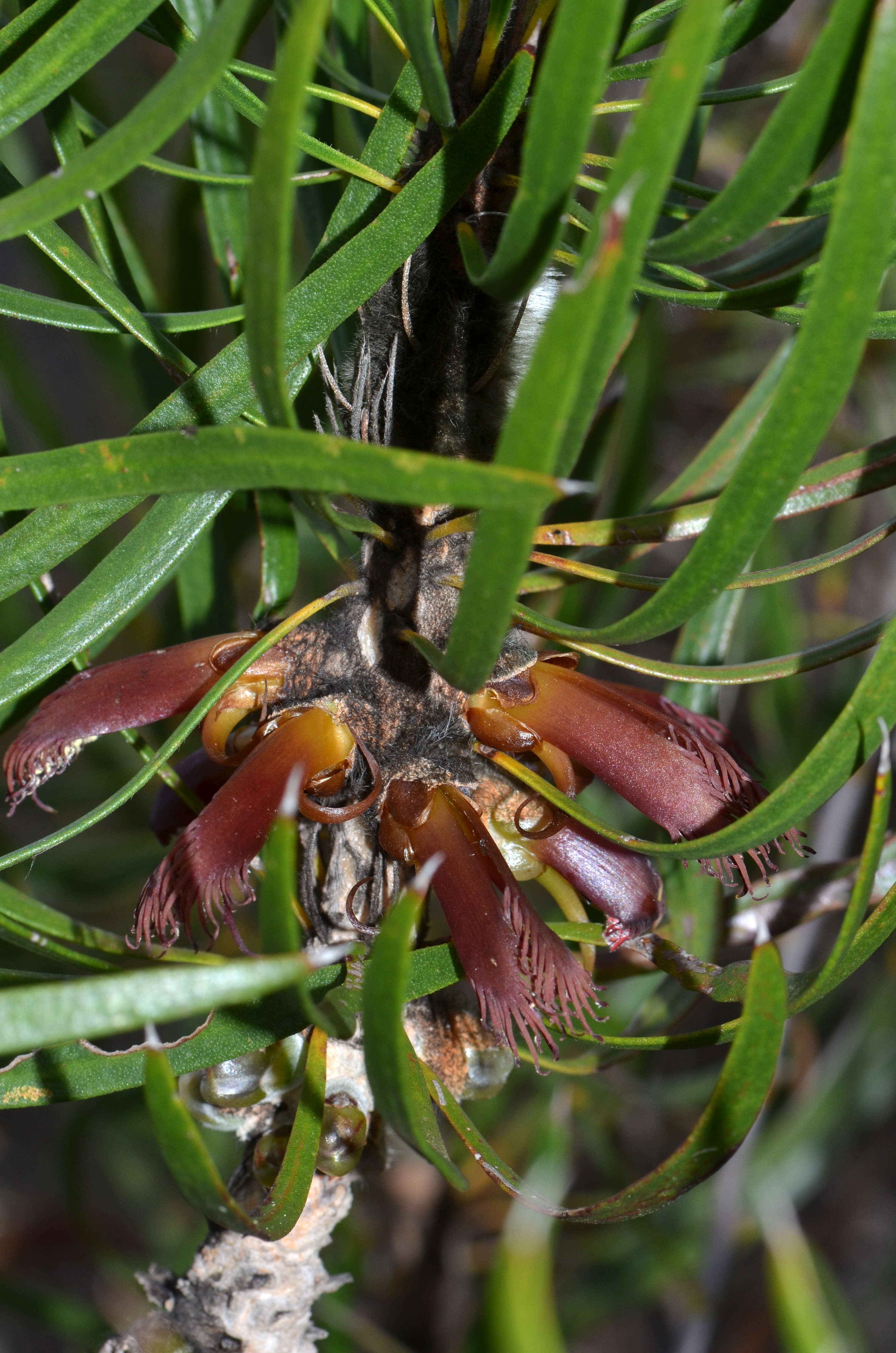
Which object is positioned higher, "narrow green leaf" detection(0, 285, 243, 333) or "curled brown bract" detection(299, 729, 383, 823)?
"narrow green leaf" detection(0, 285, 243, 333)

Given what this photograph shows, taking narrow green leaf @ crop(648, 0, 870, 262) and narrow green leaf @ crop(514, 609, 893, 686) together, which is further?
narrow green leaf @ crop(514, 609, 893, 686)

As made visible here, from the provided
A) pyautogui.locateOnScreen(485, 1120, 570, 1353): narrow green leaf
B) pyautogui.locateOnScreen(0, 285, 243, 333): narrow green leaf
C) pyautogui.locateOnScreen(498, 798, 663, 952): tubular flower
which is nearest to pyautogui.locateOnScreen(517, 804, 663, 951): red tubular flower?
pyautogui.locateOnScreen(498, 798, 663, 952): tubular flower

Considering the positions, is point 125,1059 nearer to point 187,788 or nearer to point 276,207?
point 187,788

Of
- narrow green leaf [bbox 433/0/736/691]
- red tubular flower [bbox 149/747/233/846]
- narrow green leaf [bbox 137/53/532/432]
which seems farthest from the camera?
red tubular flower [bbox 149/747/233/846]

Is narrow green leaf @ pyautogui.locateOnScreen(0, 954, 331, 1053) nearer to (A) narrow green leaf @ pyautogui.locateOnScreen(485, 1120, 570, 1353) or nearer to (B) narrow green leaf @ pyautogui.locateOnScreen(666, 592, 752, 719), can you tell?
(A) narrow green leaf @ pyautogui.locateOnScreen(485, 1120, 570, 1353)

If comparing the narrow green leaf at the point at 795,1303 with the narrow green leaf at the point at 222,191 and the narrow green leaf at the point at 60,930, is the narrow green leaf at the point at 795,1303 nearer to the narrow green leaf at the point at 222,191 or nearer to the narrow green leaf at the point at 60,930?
the narrow green leaf at the point at 60,930

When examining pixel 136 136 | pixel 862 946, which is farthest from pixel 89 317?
pixel 862 946
